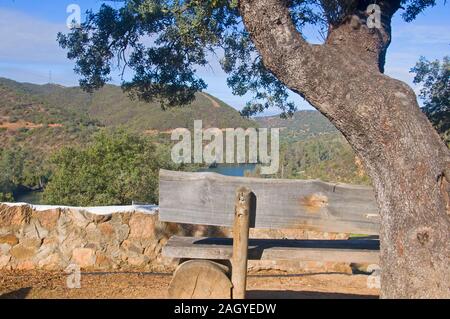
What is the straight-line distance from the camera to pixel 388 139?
3.09 meters

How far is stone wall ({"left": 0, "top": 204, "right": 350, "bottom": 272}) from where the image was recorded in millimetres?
5875

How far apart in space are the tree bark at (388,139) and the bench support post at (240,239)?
2.50 feet

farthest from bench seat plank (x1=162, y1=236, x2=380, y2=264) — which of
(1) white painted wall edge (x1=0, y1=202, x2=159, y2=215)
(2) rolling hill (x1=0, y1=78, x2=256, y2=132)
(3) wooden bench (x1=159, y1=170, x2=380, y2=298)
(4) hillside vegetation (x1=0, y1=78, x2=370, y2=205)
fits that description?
(2) rolling hill (x1=0, y1=78, x2=256, y2=132)

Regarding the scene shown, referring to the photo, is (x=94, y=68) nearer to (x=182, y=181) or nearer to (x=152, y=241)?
(x=152, y=241)

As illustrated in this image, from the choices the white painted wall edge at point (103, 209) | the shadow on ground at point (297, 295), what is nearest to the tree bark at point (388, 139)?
the shadow on ground at point (297, 295)

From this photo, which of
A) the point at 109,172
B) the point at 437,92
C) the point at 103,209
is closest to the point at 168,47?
the point at 103,209

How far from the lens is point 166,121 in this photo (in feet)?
122

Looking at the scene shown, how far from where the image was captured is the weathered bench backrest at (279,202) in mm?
3426

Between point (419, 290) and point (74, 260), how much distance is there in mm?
4174

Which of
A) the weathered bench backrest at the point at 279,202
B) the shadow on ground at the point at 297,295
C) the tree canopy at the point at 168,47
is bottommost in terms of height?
the shadow on ground at the point at 297,295

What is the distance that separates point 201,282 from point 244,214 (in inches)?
23.1

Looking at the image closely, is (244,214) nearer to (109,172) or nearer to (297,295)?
(297,295)

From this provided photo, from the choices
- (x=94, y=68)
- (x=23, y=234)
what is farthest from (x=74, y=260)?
(x=94, y=68)

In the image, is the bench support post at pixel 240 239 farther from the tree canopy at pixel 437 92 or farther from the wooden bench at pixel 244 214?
the tree canopy at pixel 437 92
